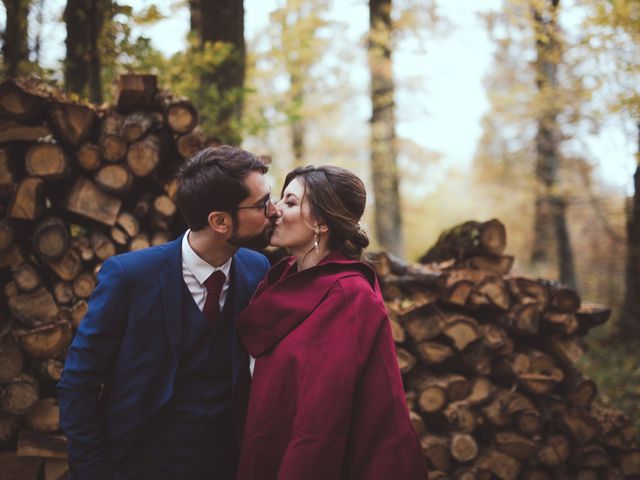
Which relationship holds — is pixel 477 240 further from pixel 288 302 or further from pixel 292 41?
pixel 292 41

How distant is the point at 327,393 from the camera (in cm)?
164

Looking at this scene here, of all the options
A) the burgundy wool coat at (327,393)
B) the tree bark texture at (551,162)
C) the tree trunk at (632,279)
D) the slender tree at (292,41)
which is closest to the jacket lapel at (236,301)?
the burgundy wool coat at (327,393)

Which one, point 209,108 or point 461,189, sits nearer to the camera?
point 209,108

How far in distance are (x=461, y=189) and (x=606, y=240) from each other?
15.6 ft

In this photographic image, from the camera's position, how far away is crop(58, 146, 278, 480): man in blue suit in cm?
179

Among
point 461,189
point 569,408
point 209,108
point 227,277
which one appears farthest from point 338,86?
point 227,277

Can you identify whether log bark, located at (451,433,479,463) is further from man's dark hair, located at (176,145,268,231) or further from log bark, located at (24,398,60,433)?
log bark, located at (24,398,60,433)

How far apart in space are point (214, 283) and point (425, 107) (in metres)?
7.98

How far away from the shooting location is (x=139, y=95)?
10.1 ft

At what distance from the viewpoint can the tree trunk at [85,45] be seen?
13.6 feet

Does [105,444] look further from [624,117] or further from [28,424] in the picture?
[624,117]

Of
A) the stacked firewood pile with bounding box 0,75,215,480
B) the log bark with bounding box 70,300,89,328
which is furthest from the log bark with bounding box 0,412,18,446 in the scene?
the log bark with bounding box 70,300,89,328

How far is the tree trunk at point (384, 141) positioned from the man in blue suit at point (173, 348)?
688 cm

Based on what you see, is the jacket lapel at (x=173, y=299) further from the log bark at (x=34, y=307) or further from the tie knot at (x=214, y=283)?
the log bark at (x=34, y=307)
